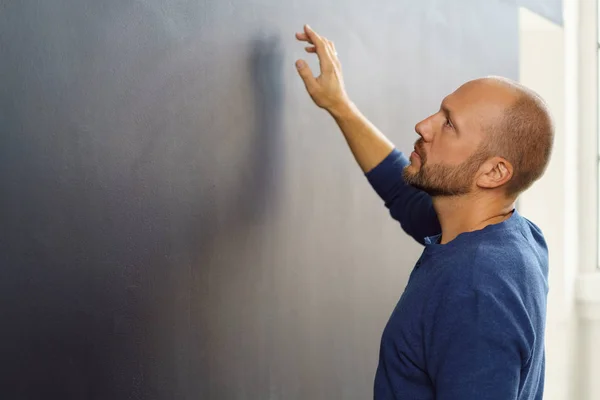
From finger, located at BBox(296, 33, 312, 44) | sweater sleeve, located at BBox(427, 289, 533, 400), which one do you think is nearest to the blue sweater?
sweater sleeve, located at BBox(427, 289, 533, 400)

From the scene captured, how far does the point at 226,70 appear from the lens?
1667mm

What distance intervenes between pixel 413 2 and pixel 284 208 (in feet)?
2.65

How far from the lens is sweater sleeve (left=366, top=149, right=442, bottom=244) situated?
1919 millimetres

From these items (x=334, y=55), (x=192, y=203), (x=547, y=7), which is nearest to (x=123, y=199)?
(x=192, y=203)

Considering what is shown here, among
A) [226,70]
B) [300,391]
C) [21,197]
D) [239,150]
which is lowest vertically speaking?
[300,391]

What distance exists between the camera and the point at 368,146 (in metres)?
1.91

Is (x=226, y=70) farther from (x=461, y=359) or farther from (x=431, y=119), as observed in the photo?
(x=461, y=359)

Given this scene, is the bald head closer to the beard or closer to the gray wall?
the beard

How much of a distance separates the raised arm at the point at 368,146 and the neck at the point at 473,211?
0.29 m

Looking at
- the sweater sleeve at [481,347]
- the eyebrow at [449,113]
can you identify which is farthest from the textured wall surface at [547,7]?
the sweater sleeve at [481,347]

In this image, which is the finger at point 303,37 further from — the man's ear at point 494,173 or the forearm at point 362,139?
the man's ear at point 494,173

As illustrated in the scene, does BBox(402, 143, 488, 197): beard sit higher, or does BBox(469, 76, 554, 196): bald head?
BBox(469, 76, 554, 196): bald head

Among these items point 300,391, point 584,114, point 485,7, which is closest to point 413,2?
point 485,7

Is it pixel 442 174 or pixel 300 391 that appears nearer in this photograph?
pixel 442 174
